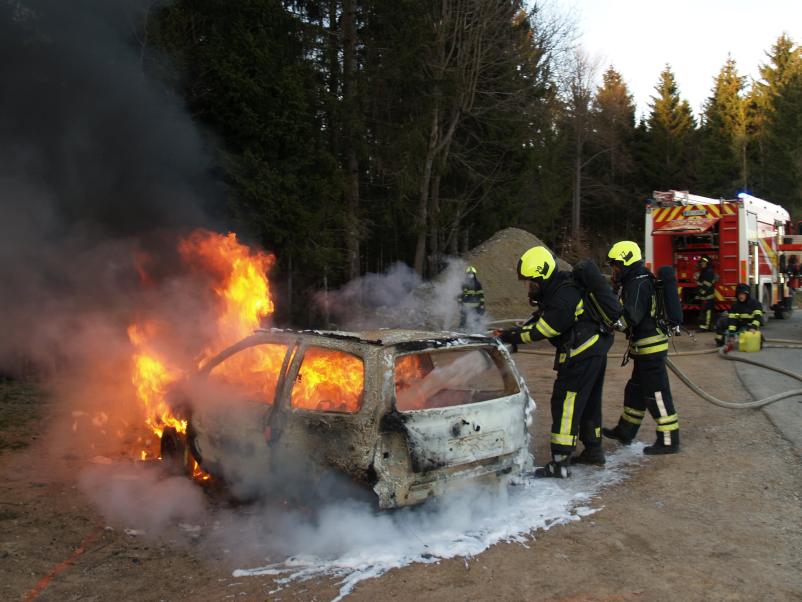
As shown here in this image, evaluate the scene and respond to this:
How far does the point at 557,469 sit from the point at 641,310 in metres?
1.73

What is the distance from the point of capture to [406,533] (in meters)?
4.07

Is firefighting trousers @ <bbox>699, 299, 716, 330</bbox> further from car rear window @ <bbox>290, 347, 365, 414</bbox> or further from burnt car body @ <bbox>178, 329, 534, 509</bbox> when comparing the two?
car rear window @ <bbox>290, 347, 365, 414</bbox>

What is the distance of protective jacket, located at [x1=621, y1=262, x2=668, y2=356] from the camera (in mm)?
5859

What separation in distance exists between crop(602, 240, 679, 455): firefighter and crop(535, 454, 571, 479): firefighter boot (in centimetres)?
115

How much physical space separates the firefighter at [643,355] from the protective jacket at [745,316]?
7.19 metres

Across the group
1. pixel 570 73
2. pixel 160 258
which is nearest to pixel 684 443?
pixel 160 258

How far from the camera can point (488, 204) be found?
2339cm

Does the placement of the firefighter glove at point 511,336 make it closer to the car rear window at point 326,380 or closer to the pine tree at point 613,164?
the car rear window at point 326,380

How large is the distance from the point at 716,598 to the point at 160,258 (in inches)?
316

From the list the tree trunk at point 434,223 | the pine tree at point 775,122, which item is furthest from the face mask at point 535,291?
the pine tree at point 775,122

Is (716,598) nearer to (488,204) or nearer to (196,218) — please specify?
(196,218)

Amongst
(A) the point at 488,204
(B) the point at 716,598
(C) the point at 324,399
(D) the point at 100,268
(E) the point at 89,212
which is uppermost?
(A) the point at 488,204

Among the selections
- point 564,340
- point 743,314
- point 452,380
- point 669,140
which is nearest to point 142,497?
point 452,380

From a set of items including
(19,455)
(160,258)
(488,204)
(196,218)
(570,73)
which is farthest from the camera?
(570,73)
